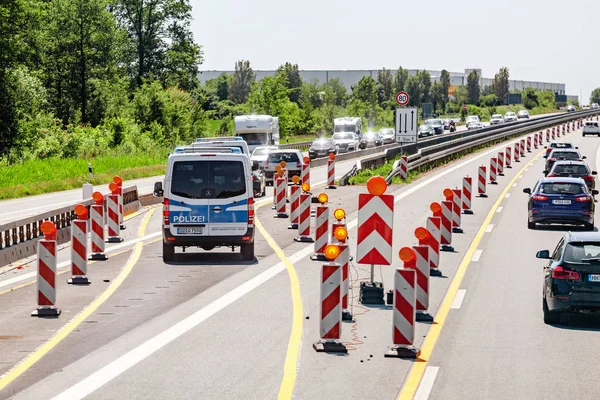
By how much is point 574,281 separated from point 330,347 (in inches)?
141

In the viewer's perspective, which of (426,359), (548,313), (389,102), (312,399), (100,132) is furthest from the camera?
(389,102)

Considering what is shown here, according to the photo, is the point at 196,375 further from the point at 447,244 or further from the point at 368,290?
the point at 447,244

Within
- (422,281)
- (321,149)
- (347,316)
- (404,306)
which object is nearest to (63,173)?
(321,149)

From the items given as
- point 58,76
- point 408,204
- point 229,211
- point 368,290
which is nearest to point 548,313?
point 368,290

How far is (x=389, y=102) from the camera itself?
550ft

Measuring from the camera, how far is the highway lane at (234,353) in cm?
968

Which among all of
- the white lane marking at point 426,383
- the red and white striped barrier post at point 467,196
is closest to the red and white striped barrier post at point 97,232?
the white lane marking at point 426,383

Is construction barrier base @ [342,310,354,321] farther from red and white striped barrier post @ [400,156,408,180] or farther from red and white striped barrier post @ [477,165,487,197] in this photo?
red and white striped barrier post @ [400,156,408,180]

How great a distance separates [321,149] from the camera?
223 feet

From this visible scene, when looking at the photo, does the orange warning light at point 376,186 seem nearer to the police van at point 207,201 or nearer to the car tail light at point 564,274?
the car tail light at point 564,274

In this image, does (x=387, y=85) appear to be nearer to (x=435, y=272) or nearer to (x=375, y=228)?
(x=435, y=272)

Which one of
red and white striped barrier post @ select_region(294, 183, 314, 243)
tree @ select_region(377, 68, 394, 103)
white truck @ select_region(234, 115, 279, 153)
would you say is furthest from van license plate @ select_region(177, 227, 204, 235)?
tree @ select_region(377, 68, 394, 103)

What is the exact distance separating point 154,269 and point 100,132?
50.5 metres

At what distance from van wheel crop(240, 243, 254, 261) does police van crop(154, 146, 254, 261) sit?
0.51 feet
